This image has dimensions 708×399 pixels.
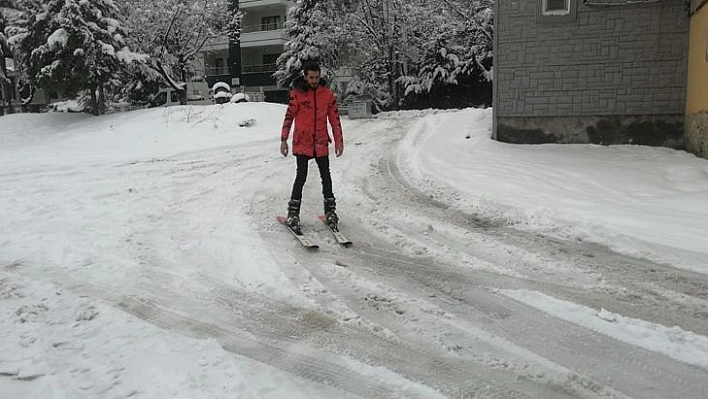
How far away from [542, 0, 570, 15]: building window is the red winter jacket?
6110 mm

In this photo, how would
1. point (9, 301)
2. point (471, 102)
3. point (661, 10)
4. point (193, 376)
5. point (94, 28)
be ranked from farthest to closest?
point (471, 102), point (94, 28), point (661, 10), point (9, 301), point (193, 376)

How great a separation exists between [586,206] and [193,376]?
4675mm

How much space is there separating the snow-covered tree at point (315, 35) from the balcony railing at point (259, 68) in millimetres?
12388

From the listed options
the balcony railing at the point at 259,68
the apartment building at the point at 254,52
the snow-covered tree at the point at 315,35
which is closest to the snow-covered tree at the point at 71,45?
the snow-covered tree at the point at 315,35

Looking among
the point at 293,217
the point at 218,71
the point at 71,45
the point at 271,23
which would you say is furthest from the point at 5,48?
the point at 293,217

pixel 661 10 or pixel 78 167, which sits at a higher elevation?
pixel 661 10

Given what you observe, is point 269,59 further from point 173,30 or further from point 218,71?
point 173,30

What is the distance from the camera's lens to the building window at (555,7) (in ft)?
31.5

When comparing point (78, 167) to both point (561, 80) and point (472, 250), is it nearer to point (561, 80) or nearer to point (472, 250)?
point (472, 250)

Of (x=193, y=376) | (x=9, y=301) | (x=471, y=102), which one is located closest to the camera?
(x=193, y=376)

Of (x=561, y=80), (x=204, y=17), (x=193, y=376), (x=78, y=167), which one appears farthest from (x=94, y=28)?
(x=193, y=376)

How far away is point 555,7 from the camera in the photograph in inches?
381

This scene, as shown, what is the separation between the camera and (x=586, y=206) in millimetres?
5793

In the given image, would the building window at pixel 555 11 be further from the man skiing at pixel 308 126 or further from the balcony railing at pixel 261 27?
Answer: the balcony railing at pixel 261 27
